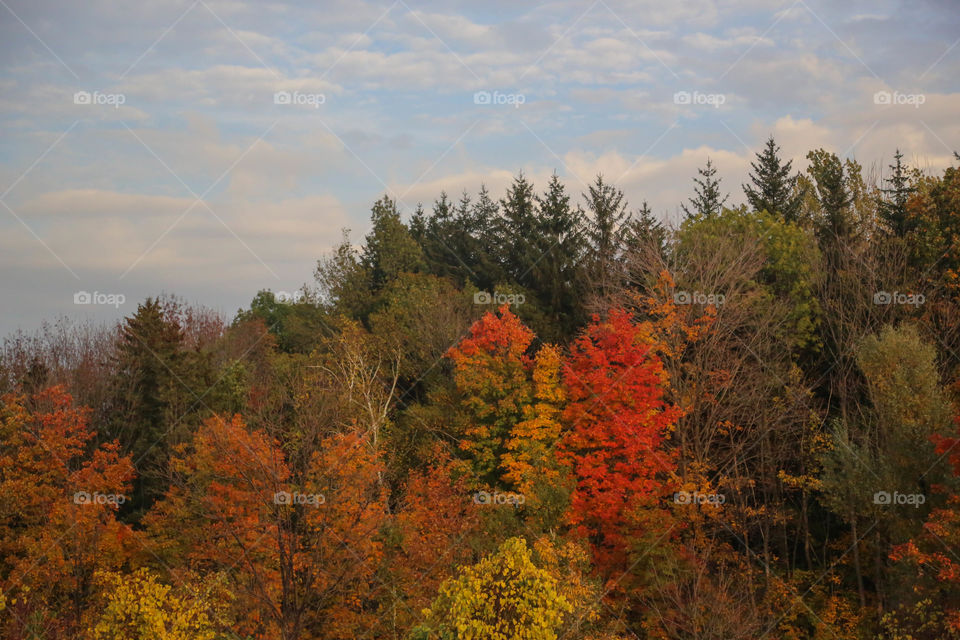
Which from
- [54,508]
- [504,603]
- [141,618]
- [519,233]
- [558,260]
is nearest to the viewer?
[504,603]

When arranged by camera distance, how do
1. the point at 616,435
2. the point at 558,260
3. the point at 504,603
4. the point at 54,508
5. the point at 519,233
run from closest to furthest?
the point at 504,603, the point at 616,435, the point at 54,508, the point at 558,260, the point at 519,233

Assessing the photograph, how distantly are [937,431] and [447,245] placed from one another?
151 feet

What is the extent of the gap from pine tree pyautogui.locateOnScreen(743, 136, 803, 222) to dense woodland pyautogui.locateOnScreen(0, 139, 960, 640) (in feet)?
8.01

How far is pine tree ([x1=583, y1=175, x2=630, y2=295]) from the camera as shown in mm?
52500

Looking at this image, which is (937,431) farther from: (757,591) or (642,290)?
(642,290)

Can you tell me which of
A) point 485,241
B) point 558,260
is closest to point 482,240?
point 485,241

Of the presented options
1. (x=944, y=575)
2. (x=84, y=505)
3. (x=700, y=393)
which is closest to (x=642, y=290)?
(x=700, y=393)

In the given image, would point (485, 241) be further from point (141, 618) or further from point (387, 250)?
point (141, 618)

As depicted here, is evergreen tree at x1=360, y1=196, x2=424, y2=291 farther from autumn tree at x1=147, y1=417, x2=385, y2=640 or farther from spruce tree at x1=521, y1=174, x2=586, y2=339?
autumn tree at x1=147, y1=417, x2=385, y2=640

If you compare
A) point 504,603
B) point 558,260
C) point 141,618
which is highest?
point 558,260

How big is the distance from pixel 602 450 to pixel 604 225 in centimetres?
2008

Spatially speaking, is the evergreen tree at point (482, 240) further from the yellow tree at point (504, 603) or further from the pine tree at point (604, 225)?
the yellow tree at point (504, 603)

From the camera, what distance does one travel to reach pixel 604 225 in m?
54.3

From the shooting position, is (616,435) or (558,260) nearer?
(616,435)
